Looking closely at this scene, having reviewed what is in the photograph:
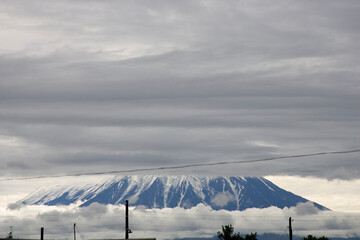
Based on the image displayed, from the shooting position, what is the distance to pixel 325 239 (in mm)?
Answer: 166250

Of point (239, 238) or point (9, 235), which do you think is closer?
point (9, 235)

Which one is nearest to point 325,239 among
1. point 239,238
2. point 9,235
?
point 239,238

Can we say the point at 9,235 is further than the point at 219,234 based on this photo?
No

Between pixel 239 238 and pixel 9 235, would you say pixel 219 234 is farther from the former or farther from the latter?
pixel 9 235

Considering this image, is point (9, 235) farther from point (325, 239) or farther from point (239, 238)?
point (325, 239)

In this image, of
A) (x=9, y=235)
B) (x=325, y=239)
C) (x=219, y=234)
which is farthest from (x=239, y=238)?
(x=9, y=235)

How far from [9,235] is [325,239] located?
65.3 meters

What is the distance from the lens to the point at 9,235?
15275 centimetres

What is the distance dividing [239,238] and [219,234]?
15.4ft

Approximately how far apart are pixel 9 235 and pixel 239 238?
48.7m

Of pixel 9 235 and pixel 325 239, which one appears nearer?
pixel 9 235

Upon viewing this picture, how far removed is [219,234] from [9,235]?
4552 cm

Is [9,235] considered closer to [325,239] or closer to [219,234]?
[219,234]
